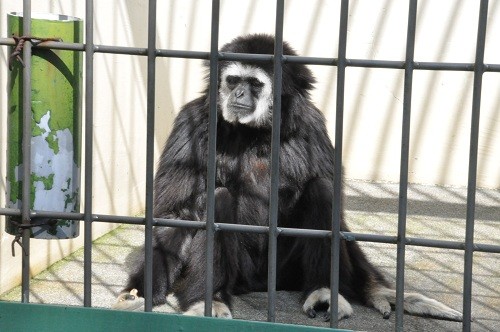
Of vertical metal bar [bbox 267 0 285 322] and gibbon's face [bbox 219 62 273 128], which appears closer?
vertical metal bar [bbox 267 0 285 322]

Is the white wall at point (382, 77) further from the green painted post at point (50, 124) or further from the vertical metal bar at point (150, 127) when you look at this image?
the vertical metal bar at point (150, 127)

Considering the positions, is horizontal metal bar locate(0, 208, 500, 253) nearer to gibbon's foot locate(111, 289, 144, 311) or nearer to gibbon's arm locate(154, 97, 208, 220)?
gibbon's foot locate(111, 289, 144, 311)

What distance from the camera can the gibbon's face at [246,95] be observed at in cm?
564

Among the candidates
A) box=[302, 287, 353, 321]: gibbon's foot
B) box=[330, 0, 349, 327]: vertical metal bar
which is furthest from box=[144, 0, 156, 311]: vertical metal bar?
box=[302, 287, 353, 321]: gibbon's foot

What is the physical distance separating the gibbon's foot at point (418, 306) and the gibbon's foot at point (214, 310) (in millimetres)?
868

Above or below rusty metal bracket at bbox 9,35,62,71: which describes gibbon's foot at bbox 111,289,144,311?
below

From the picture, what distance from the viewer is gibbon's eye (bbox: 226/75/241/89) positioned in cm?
595

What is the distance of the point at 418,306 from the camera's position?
16.6 ft

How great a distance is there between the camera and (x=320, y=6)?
26.6ft

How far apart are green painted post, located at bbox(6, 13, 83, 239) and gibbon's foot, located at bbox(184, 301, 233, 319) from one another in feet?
3.57

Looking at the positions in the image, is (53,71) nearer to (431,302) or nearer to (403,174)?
(403,174)

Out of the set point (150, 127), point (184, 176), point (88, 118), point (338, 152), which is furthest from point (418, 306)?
point (88, 118)

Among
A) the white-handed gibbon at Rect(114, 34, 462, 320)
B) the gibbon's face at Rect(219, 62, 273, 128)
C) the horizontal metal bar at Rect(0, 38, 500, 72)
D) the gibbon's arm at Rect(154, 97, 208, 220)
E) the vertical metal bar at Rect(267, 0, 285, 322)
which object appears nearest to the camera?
the horizontal metal bar at Rect(0, 38, 500, 72)

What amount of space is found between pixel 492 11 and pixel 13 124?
5.23 m
